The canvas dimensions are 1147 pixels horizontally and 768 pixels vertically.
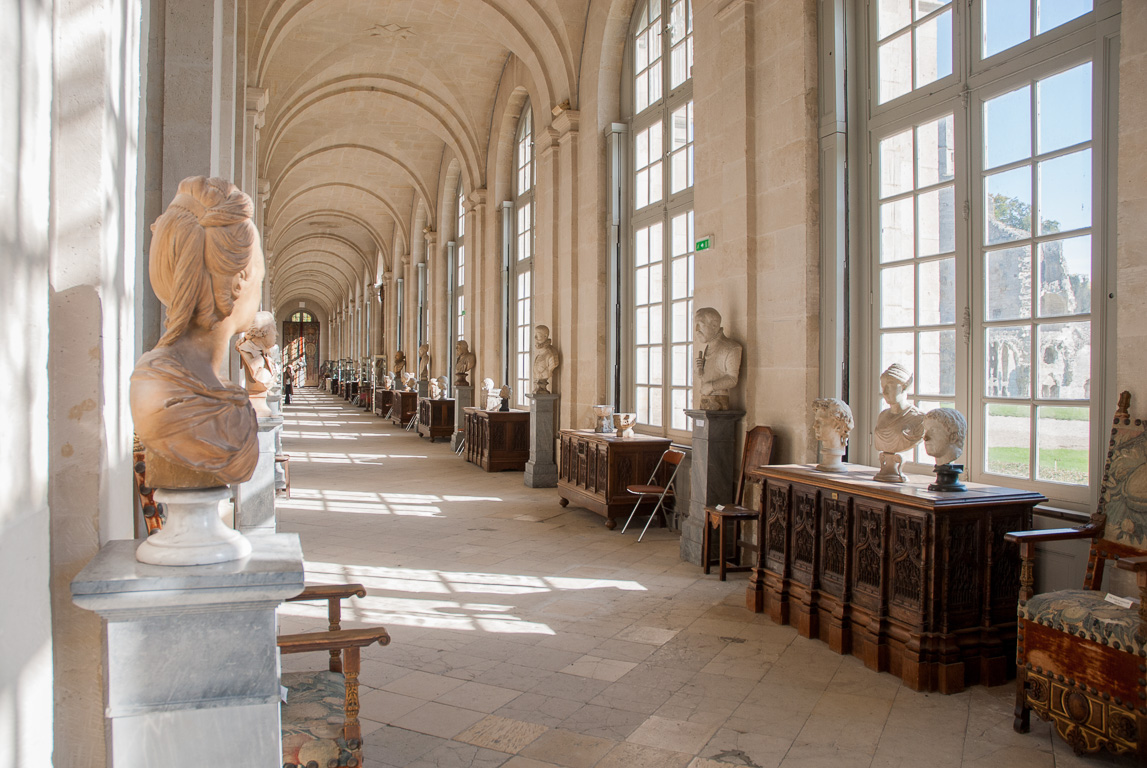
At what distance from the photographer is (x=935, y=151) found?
5293mm

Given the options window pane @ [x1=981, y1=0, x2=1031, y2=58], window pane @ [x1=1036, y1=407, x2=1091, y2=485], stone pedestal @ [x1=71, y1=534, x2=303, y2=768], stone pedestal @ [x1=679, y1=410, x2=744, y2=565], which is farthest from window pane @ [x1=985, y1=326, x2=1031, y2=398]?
stone pedestal @ [x1=71, y1=534, x2=303, y2=768]

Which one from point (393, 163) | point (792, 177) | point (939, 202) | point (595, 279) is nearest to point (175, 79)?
point (792, 177)

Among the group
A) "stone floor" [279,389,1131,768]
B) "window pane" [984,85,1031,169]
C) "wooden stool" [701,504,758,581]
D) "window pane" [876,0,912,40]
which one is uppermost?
"window pane" [876,0,912,40]

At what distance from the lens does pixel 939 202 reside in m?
5.24

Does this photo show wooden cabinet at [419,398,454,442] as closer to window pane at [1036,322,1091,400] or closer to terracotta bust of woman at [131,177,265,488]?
window pane at [1036,322,1091,400]

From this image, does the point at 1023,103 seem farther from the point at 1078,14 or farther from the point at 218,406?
the point at 218,406

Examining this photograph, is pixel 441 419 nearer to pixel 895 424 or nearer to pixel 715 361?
pixel 715 361

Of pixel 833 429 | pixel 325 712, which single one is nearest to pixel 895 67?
pixel 833 429

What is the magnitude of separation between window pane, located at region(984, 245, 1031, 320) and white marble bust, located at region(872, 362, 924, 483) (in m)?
0.70

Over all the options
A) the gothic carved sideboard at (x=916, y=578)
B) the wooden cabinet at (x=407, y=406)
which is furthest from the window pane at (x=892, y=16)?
the wooden cabinet at (x=407, y=406)

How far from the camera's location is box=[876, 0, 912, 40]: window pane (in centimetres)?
566

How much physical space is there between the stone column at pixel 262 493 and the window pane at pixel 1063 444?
194 inches

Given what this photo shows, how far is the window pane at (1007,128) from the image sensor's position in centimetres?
462

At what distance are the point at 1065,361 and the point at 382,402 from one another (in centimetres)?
2333
